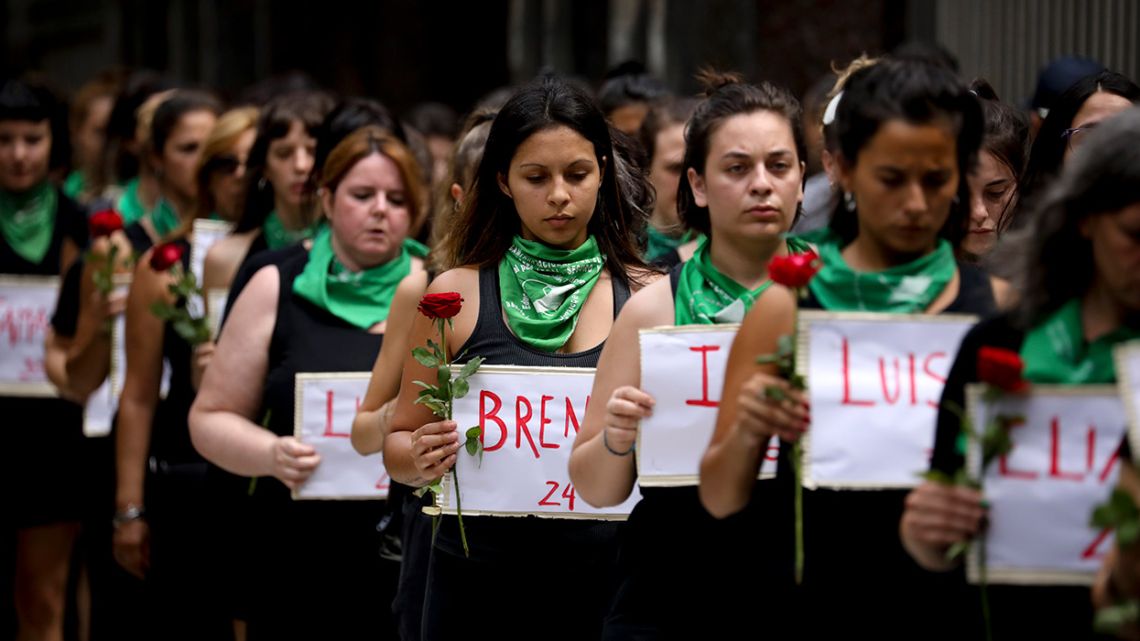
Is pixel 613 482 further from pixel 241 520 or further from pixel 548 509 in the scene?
pixel 241 520

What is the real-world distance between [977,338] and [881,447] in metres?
0.29

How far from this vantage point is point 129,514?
21.9 ft

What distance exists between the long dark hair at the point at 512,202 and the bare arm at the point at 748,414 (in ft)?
3.88

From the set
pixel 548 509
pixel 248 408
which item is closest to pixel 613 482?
pixel 548 509

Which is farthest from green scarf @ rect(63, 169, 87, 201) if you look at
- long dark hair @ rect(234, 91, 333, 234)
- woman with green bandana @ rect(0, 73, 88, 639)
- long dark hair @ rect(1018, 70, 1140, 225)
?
long dark hair @ rect(1018, 70, 1140, 225)

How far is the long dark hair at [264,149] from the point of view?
21.7ft

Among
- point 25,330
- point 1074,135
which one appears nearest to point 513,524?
point 1074,135

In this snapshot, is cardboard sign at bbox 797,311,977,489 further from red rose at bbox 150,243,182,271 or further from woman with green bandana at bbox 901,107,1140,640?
red rose at bbox 150,243,182,271

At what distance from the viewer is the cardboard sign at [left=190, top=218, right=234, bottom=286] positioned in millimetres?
6719

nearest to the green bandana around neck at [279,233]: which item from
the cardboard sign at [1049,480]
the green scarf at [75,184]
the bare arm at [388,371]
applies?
the bare arm at [388,371]

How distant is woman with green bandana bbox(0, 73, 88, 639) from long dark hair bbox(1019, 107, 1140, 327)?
5135 mm

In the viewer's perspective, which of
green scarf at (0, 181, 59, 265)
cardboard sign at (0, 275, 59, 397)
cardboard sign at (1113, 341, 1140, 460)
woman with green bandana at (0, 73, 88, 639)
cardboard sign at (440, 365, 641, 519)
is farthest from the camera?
green scarf at (0, 181, 59, 265)

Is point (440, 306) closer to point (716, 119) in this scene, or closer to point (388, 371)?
point (388, 371)

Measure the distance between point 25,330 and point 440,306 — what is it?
3.48 m
